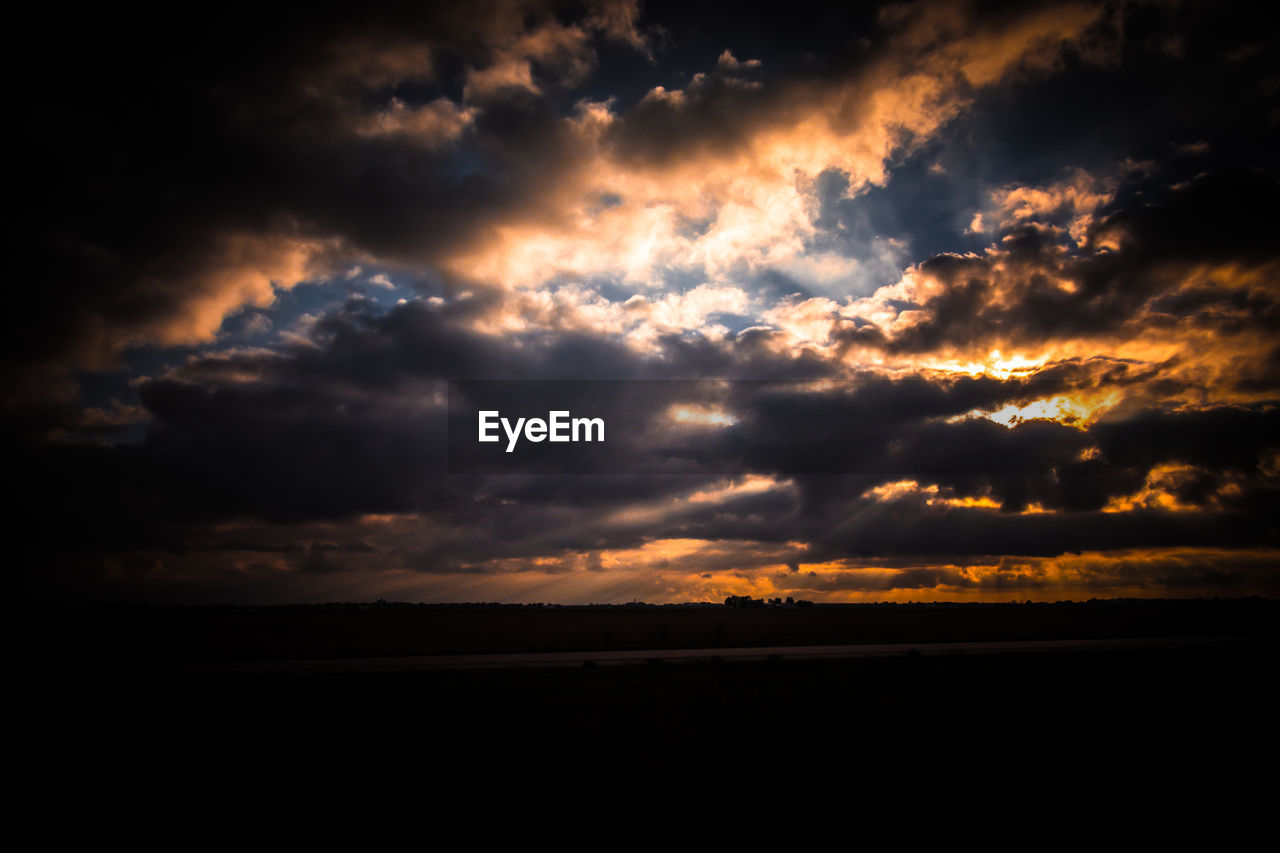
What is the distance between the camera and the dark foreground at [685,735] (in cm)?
1021

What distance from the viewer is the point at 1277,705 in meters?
15.0

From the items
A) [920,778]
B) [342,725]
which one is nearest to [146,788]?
[342,725]

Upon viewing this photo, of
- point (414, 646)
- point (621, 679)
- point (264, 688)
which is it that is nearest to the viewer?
point (264, 688)

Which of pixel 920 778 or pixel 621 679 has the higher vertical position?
pixel 920 778

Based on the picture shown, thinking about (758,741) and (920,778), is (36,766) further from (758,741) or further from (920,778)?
(920,778)

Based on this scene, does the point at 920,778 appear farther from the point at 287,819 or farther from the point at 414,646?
the point at 414,646

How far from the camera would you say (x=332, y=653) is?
45406 mm

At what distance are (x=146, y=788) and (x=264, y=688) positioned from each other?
14.5m

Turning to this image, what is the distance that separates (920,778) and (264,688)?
23.5 m

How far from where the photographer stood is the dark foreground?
1021cm

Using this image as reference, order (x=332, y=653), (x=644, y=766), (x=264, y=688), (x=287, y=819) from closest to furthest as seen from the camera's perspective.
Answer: (x=287, y=819), (x=644, y=766), (x=264, y=688), (x=332, y=653)

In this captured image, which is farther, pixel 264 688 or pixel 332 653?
pixel 332 653

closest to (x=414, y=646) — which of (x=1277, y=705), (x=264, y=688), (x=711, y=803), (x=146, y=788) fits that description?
(x=264, y=688)

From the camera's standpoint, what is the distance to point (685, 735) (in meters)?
13.6
